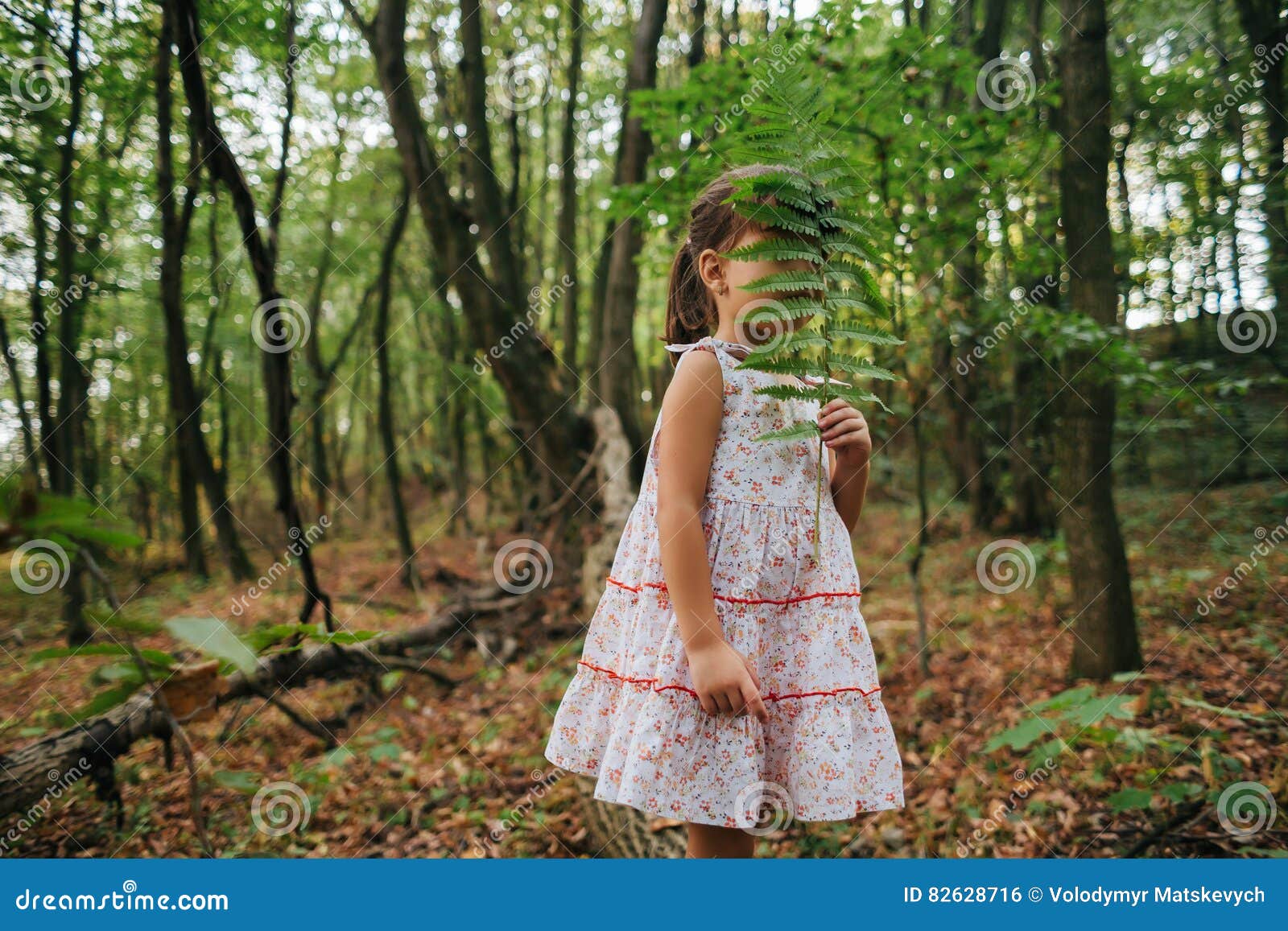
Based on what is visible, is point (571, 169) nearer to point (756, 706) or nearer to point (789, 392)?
point (789, 392)

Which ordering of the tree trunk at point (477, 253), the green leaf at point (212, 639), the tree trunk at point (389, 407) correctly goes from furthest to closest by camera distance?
the tree trunk at point (389, 407) → the tree trunk at point (477, 253) → the green leaf at point (212, 639)

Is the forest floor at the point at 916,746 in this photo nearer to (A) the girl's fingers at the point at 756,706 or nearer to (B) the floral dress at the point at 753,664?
(B) the floral dress at the point at 753,664

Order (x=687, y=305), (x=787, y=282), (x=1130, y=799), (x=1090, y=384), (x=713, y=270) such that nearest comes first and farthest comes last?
(x=787, y=282)
(x=713, y=270)
(x=687, y=305)
(x=1130, y=799)
(x=1090, y=384)

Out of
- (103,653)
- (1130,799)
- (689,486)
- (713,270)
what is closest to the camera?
(103,653)

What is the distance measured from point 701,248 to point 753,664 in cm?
97

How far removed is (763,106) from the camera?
59.6 inches

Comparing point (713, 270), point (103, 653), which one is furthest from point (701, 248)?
point (103, 653)

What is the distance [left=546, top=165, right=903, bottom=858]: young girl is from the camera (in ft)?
4.57

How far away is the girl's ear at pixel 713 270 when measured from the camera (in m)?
1.57

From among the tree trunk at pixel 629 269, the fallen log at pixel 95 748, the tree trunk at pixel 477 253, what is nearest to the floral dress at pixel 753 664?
the fallen log at pixel 95 748

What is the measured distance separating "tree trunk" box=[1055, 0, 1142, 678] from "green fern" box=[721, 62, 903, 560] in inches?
111

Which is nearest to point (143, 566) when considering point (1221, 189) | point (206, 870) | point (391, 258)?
point (391, 258)

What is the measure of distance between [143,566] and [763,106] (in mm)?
10013

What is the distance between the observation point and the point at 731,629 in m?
1.48
